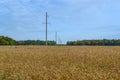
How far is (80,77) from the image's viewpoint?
306 inches

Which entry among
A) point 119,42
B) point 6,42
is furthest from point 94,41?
point 6,42

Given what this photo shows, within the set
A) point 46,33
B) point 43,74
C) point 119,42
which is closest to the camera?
point 43,74

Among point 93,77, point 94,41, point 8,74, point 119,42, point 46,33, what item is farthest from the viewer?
point 94,41

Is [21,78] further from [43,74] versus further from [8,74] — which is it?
[8,74]

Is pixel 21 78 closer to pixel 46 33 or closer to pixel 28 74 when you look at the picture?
pixel 28 74

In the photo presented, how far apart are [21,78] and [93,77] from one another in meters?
2.27

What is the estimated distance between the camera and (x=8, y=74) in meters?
10.3

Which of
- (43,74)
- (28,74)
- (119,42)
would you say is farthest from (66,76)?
(119,42)

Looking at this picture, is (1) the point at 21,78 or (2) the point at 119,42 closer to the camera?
(1) the point at 21,78

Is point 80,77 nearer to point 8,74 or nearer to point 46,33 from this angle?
point 8,74

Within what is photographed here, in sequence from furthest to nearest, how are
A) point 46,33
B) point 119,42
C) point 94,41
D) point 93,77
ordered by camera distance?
1. point 94,41
2. point 119,42
3. point 46,33
4. point 93,77

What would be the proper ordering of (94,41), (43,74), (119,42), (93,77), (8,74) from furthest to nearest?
(94,41) < (119,42) < (8,74) < (43,74) < (93,77)

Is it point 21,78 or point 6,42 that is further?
point 6,42

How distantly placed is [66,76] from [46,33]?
2158 inches
